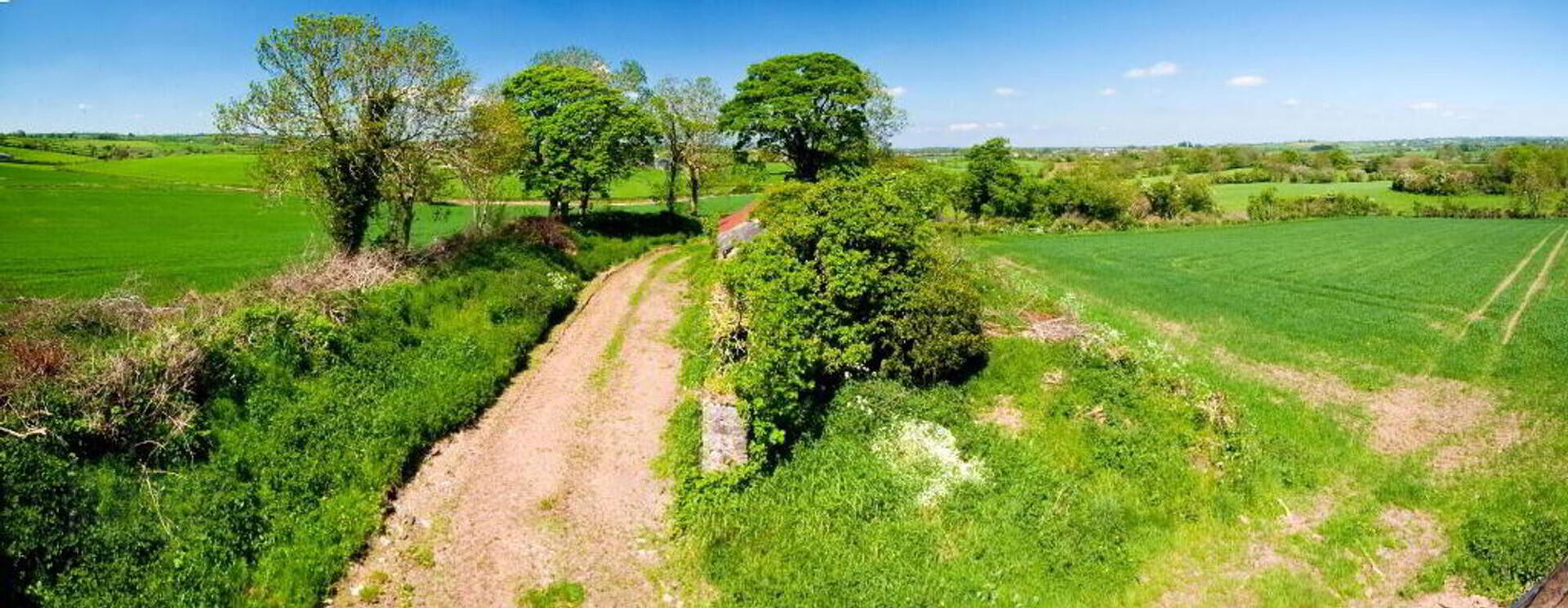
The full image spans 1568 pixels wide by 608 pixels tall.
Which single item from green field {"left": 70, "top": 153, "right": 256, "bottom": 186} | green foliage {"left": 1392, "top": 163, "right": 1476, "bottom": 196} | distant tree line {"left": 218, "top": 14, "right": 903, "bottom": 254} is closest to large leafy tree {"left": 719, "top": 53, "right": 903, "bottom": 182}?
distant tree line {"left": 218, "top": 14, "right": 903, "bottom": 254}

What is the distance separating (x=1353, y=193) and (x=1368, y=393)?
93.7m

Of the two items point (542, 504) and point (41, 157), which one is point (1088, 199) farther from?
point (41, 157)

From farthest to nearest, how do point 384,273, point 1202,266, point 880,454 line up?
point 1202,266 < point 384,273 < point 880,454

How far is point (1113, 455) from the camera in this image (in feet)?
51.6

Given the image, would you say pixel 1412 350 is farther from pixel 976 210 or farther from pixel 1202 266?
pixel 976 210

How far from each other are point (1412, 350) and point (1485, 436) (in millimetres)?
8375

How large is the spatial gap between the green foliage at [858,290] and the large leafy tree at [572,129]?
1923 cm

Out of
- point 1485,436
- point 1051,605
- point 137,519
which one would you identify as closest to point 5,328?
point 137,519

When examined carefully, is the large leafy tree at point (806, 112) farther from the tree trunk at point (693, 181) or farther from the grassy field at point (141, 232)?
the grassy field at point (141, 232)

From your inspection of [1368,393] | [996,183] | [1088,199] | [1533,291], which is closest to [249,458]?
[1368,393]

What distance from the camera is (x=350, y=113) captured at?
915 inches

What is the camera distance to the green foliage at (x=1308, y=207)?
7669cm

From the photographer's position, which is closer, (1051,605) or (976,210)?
(1051,605)

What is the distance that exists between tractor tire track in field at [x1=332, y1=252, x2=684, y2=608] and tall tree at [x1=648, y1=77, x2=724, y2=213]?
29743mm
